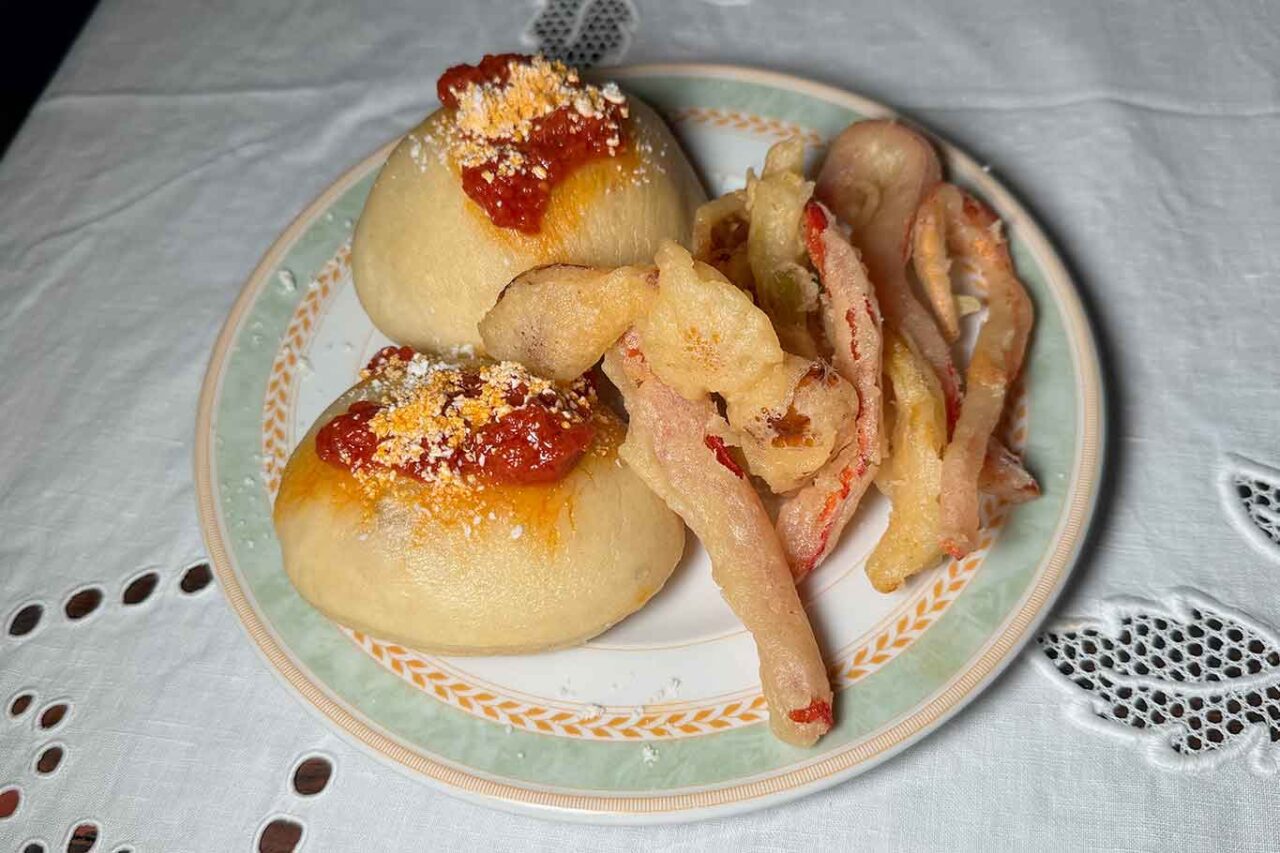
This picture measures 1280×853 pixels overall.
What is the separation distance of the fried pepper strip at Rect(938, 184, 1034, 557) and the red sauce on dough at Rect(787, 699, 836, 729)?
0.84ft

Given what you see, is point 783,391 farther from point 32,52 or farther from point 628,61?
point 32,52

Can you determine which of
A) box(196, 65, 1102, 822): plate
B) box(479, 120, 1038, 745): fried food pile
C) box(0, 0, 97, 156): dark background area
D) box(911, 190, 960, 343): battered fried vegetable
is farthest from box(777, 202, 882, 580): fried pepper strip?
box(0, 0, 97, 156): dark background area

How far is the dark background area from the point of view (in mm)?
3090

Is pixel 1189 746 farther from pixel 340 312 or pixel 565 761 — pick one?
pixel 340 312

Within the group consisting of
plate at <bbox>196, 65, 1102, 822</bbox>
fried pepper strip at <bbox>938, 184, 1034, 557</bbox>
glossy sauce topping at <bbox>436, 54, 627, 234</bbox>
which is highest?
glossy sauce topping at <bbox>436, 54, 627, 234</bbox>

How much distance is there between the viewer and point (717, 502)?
1428 millimetres

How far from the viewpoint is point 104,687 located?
5.45 ft

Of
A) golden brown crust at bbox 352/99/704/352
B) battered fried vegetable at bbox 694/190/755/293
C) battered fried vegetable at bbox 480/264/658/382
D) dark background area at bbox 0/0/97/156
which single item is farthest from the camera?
dark background area at bbox 0/0/97/156

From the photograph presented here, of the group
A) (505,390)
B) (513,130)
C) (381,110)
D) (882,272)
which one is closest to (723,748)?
(505,390)

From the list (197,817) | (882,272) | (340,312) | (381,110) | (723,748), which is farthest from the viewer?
(381,110)

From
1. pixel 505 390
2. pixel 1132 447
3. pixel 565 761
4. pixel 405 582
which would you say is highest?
pixel 505 390

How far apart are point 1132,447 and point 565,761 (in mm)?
1001

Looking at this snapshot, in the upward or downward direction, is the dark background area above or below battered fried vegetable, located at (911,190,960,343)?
below

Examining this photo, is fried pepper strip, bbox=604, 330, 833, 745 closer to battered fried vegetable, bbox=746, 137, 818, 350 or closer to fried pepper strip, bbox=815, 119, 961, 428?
battered fried vegetable, bbox=746, 137, 818, 350
